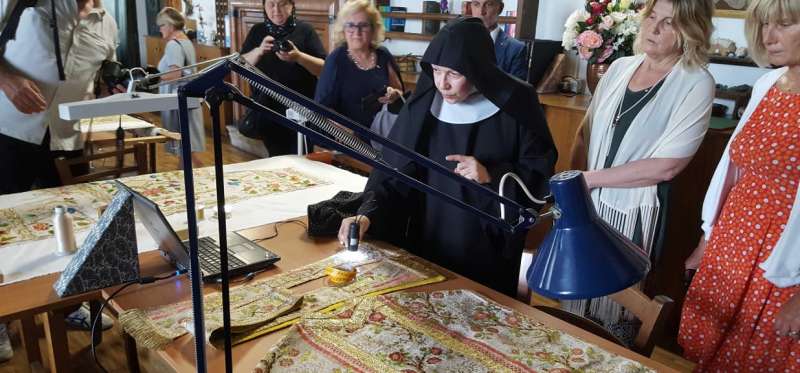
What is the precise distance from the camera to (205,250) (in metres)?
1.65

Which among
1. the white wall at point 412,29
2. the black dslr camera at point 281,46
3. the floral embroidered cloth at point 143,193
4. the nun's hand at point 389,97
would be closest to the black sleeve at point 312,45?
the black dslr camera at point 281,46

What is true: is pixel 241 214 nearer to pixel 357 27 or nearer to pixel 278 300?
pixel 278 300

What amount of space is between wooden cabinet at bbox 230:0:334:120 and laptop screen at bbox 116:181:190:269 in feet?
10.1

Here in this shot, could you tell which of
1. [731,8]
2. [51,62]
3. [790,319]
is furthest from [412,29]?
[790,319]

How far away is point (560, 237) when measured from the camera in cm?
73

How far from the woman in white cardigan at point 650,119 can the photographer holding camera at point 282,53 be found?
1812mm

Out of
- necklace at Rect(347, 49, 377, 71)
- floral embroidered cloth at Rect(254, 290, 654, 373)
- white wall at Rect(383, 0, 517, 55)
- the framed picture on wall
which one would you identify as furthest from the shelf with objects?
floral embroidered cloth at Rect(254, 290, 654, 373)

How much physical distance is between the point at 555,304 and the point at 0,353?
2.34 m

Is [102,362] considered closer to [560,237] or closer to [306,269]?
[306,269]

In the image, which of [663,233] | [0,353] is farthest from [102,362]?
[663,233]

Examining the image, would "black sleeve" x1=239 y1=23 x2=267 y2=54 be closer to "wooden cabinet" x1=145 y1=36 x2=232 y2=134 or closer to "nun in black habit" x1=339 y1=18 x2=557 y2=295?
"nun in black habit" x1=339 y1=18 x2=557 y2=295

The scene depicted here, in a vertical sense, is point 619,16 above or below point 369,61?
above

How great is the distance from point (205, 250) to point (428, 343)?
766 millimetres

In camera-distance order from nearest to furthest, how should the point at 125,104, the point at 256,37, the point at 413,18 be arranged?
the point at 125,104
the point at 256,37
the point at 413,18
